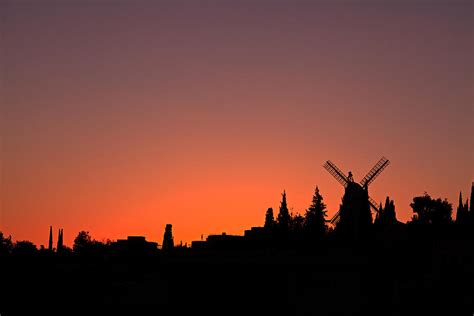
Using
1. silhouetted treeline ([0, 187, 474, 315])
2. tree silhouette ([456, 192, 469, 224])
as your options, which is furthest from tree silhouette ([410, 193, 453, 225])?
silhouetted treeline ([0, 187, 474, 315])

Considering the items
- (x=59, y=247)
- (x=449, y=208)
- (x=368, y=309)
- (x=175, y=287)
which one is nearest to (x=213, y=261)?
(x=175, y=287)

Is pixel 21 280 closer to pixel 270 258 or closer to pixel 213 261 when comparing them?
pixel 213 261

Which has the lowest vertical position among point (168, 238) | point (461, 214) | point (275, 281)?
point (275, 281)

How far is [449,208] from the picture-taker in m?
132

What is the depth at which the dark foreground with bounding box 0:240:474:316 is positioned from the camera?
58750 millimetres

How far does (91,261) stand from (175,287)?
11.6 m

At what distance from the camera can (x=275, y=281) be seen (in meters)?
62.9

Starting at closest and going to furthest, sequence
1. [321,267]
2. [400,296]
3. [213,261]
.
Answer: [400,296] < [321,267] < [213,261]

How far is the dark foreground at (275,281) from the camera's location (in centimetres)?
5875

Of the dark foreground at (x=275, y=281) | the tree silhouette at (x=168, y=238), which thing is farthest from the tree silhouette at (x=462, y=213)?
the tree silhouette at (x=168, y=238)

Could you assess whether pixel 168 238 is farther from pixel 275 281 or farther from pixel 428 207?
pixel 428 207

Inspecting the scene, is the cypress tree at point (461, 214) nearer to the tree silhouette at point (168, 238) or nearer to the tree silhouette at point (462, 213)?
the tree silhouette at point (462, 213)

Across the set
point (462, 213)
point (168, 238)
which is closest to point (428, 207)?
point (462, 213)

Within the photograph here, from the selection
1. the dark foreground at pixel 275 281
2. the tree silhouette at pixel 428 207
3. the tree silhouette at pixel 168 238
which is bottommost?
the dark foreground at pixel 275 281
